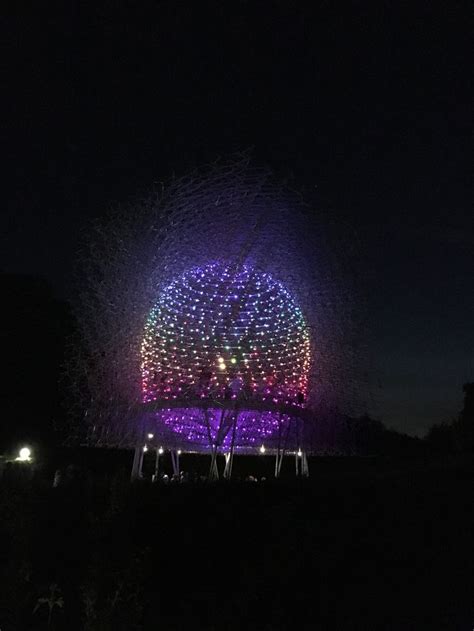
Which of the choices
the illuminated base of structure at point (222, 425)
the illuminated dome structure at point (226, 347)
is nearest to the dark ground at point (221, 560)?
the illuminated dome structure at point (226, 347)

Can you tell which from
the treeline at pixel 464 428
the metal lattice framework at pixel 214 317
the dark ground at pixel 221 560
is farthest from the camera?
the treeline at pixel 464 428

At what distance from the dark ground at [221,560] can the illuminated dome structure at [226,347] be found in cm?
829

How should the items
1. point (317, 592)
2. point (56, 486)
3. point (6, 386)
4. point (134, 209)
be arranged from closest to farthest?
1. point (317, 592)
2. point (56, 486)
3. point (134, 209)
4. point (6, 386)

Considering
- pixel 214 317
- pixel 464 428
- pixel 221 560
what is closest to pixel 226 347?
pixel 214 317

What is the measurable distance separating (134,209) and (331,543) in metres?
11.2

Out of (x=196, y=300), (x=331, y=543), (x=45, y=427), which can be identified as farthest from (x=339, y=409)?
(x=45, y=427)

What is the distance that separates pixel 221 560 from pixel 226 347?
32.0 ft

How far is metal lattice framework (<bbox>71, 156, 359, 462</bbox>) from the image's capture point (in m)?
16.3

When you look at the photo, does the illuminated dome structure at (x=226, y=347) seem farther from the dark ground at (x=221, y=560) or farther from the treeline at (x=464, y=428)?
the treeline at (x=464, y=428)

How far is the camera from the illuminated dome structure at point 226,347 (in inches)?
649

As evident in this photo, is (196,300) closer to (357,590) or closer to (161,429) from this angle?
(161,429)

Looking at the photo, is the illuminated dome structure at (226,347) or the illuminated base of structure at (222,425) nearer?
the illuminated dome structure at (226,347)

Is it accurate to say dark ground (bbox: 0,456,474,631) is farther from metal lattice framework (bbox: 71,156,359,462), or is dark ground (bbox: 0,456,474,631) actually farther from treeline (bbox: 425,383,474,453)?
treeline (bbox: 425,383,474,453)

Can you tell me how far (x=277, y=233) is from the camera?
55.4ft
